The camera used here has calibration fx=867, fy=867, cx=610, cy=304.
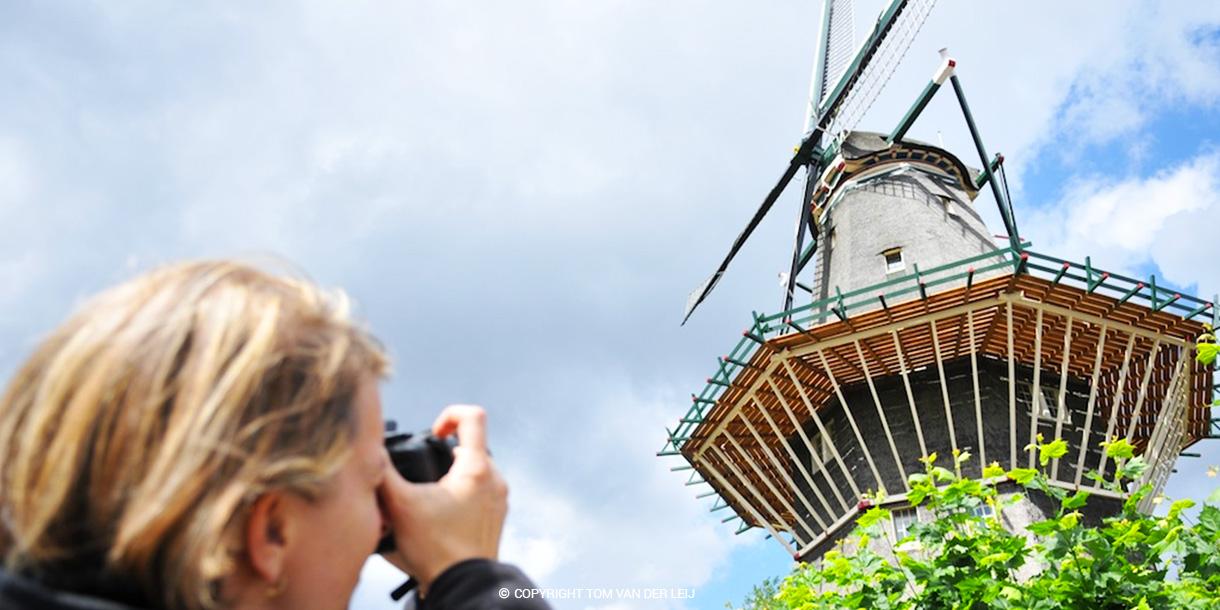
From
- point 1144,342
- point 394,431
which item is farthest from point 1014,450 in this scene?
point 394,431

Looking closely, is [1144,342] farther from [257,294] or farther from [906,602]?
[257,294]

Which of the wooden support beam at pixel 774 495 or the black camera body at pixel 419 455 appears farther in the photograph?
the wooden support beam at pixel 774 495

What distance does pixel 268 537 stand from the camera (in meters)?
0.96

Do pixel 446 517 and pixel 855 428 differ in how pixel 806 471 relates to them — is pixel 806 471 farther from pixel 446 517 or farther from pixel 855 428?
pixel 446 517

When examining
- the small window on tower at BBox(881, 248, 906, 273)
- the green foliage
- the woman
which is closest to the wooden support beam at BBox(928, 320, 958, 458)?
the small window on tower at BBox(881, 248, 906, 273)

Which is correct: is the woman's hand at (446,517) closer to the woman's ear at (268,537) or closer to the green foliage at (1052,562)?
the woman's ear at (268,537)

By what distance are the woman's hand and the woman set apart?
0.17 feet

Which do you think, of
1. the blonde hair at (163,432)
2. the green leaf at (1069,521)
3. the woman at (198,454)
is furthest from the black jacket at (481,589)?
the green leaf at (1069,521)

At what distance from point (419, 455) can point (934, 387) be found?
1467cm

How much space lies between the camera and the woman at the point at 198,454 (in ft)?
2.76

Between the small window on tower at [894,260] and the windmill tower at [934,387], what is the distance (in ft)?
0.13

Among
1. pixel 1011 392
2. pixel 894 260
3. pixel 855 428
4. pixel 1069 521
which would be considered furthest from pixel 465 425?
pixel 894 260

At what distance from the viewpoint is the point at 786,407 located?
46.8ft

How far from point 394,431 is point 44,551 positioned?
1.71 ft
